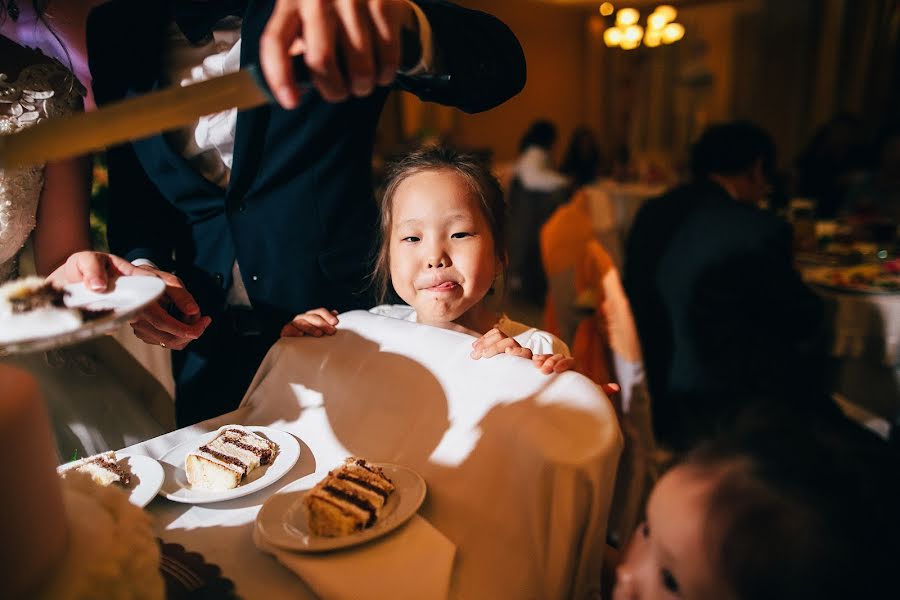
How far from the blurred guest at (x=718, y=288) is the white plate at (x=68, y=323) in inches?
50.5

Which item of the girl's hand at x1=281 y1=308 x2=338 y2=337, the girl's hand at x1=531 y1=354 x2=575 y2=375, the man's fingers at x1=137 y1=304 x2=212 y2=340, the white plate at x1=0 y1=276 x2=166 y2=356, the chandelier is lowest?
the girl's hand at x1=281 y1=308 x2=338 y2=337

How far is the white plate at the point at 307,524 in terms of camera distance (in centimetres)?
49

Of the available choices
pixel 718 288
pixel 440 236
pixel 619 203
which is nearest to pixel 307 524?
pixel 440 236

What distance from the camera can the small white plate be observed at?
0.55 meters

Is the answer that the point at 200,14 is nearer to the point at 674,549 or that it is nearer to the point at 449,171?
the point at 449,171

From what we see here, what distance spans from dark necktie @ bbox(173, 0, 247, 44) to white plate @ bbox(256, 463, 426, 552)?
58 centimetres

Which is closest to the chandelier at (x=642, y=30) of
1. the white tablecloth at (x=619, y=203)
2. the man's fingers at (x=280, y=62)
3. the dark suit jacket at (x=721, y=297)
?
the white tablecloth at (x=619, y=203)

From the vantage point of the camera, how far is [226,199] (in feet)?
2.67

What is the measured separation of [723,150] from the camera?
5.88 feet

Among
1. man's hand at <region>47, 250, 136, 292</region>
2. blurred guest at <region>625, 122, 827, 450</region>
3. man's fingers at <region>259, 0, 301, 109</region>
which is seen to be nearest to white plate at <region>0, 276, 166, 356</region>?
man's hand at <region>47, 250, 136, 292</region>

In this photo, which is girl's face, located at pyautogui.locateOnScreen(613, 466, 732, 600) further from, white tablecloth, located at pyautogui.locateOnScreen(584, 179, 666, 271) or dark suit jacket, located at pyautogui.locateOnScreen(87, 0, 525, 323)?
white tablecloth, located at pyautogui.locateOnScreen(584, 179, 666, 271)

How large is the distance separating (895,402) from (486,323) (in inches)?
57.8

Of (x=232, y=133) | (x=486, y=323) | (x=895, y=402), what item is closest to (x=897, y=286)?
(x=895, y=402)

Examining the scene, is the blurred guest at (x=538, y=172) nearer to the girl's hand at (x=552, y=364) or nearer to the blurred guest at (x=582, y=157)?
the blurred guest at (x=582, y=157)
